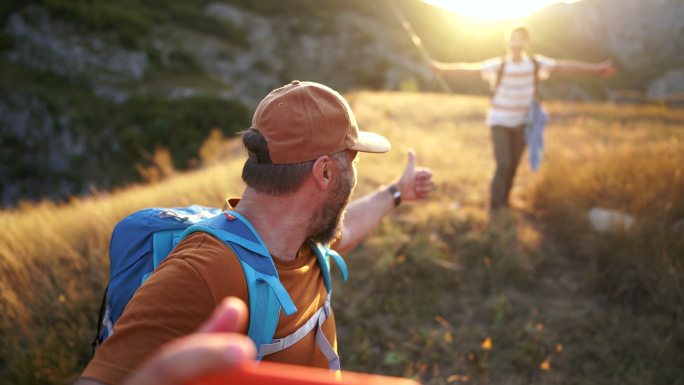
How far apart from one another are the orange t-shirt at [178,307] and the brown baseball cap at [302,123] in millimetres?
425

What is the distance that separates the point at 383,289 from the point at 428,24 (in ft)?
132

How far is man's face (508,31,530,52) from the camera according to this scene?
209 inches

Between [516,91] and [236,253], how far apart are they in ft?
15.4

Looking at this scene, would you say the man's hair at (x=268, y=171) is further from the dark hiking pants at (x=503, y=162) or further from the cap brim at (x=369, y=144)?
the dark hiking pants at (x=503, y=162)

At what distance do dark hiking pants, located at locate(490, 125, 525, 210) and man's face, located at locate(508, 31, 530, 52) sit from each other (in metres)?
0.87

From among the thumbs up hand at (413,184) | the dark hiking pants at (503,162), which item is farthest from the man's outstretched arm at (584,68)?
the thumbs up hand at (413,184)

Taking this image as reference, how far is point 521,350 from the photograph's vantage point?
351cm

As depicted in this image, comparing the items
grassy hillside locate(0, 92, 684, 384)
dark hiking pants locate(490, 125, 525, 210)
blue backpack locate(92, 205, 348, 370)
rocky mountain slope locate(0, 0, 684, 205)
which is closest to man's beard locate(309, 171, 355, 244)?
blue backpack locate(92, 205, 348, 370)

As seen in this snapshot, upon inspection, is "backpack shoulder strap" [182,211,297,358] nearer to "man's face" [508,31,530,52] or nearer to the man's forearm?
the man's forearm

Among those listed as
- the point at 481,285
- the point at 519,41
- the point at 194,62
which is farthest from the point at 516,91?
the point at 194,62

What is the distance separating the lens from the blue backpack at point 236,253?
5.16 feet

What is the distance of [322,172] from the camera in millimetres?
1832

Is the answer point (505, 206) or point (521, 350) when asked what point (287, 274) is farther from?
point (505, 206)

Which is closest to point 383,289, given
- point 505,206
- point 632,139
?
point 505,206
